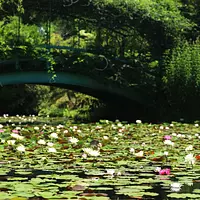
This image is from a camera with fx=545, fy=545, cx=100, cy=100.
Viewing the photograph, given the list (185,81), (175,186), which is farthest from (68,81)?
(175,186)

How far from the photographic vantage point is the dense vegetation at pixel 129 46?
17.6 m

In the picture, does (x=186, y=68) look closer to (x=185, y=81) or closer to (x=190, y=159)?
(x=185, y=81)

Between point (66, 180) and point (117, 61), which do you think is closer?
point (66, 180)

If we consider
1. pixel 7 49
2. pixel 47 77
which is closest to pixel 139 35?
pixel 47 77

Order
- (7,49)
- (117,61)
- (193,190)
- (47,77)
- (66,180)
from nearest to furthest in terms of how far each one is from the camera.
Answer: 1. (193,190)
2. (66,180)
3. (7,49)
4. (47,77)
5. (117,61)

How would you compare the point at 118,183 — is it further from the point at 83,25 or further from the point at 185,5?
the point at 185,5

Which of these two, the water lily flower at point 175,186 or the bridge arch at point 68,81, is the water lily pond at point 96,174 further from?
the bridge arch at point 68,81

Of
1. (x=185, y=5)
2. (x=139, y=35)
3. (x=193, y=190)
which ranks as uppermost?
(x=185, y=5)

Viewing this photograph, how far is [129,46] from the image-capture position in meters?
20.5

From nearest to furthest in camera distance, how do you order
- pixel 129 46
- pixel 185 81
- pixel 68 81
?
pixel 185 81 < pixel 68 81 < pixel 129 46

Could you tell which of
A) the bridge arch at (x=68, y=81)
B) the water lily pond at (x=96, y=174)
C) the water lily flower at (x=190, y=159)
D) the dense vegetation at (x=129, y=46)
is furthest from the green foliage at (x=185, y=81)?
the water lily flower at (x=190, y=159)

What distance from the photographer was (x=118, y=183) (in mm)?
4230

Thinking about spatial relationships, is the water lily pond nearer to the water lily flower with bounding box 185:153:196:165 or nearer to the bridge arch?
the water lily flower with bounding box 185:153:196:165

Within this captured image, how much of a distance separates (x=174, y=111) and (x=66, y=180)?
14135mm
